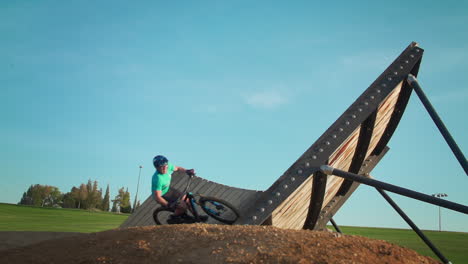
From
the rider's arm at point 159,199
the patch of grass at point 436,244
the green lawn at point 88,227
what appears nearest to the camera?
the rider's arm at point 159,199

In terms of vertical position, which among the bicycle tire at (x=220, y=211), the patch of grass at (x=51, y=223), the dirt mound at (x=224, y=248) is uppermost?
the patch of grass at (x=51, y=223)

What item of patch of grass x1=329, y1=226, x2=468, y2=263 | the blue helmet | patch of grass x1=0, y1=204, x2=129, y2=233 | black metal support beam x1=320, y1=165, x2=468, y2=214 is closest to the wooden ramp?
black metal support beam x1=320, y1=165, x2=468, y2=214

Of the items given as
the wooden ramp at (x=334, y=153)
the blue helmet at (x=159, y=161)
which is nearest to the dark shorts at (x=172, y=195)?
the blue helmet at (x=159, y=161)

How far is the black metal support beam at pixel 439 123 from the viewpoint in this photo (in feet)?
20.8

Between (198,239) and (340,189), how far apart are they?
6.09 m

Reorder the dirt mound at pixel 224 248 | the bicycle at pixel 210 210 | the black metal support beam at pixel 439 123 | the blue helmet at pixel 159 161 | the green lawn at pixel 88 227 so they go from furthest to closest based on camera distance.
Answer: the green lawn at pixel 88 227, the bicycle at pixel 210 210, the blue helmet at pixel 159 161, the black metal support beam at pixel 439 123, the dirt mound at pixel 224 248

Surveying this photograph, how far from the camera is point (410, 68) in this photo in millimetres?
7016

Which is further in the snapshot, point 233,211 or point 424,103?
point 233,211

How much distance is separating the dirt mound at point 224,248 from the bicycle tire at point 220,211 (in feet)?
7.96

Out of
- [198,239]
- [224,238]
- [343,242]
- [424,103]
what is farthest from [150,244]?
[424,103]

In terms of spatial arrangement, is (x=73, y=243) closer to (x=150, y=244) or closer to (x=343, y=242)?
(x=150, y=244)

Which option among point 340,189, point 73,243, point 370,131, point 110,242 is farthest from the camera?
point 340,189

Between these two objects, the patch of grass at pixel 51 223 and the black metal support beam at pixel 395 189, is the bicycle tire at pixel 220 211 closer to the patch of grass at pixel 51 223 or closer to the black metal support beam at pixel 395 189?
the black metal support beam at pixel 395 189

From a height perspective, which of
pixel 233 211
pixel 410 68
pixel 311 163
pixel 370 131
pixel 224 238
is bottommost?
pixel 224 238
